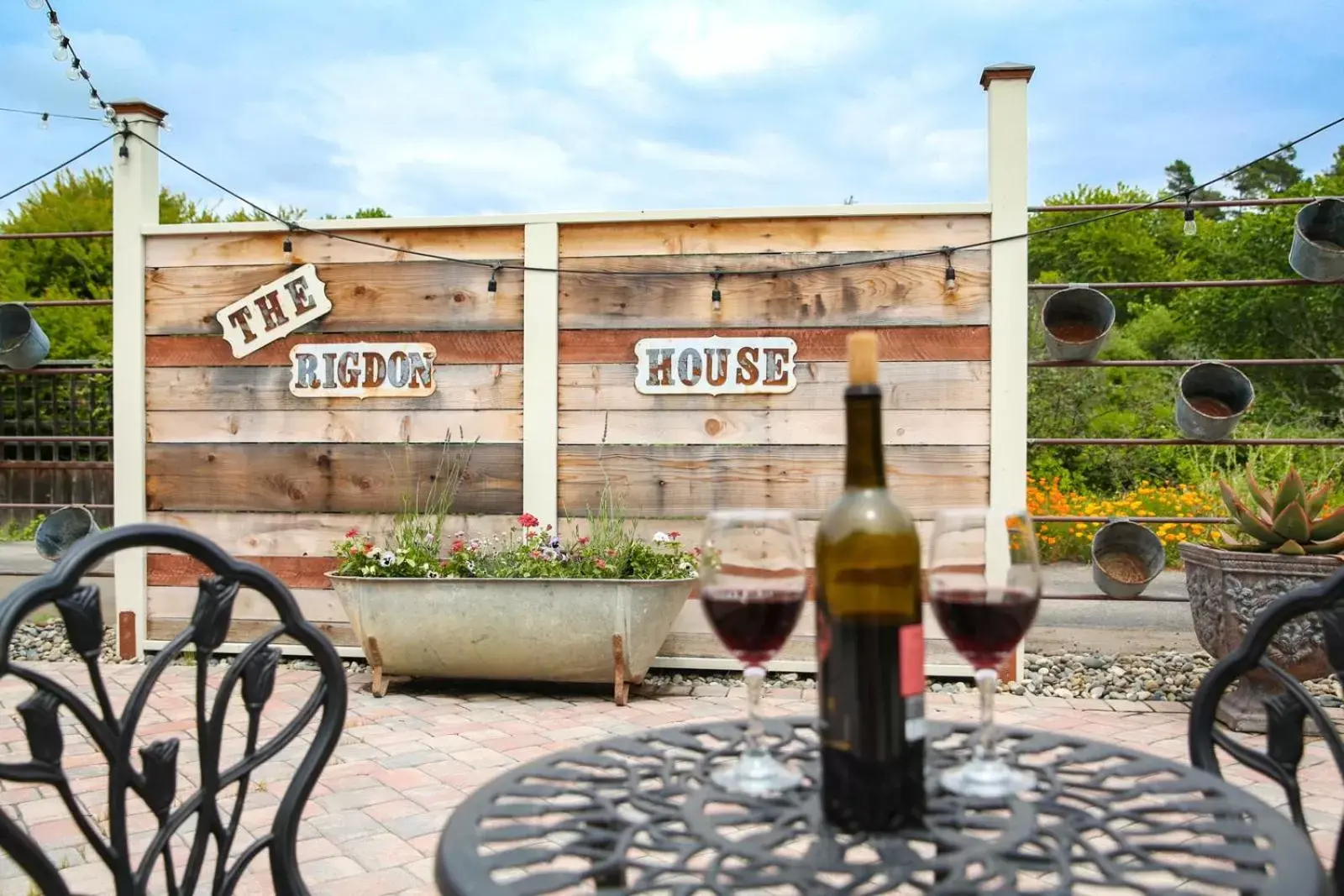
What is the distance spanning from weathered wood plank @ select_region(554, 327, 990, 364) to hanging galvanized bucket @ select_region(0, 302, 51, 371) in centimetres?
268

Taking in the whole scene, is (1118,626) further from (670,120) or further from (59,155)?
(59,155)

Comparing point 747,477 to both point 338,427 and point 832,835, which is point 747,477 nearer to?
point 338,427

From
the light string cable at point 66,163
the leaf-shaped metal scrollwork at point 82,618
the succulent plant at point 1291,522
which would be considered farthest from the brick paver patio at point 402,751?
the light string cable at point 66,163

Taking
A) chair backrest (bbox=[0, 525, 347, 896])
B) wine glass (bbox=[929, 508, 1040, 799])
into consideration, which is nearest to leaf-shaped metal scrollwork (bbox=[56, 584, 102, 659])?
chair backrest (bbox=[0, 525, 347, 896])

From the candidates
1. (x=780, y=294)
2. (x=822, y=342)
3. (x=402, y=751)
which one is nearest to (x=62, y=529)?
(x=402, y=751)

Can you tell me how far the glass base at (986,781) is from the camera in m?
0.95

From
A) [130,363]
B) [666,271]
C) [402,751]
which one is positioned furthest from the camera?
[130,363]

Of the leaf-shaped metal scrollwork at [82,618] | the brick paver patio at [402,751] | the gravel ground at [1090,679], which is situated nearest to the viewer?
the leaf-shaped metal scrollwork at [82,618]

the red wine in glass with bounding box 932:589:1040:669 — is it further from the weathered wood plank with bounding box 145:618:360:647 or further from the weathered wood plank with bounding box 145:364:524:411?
the weathered wood plank with bounding box 145:618:360:647

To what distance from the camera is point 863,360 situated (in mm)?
879

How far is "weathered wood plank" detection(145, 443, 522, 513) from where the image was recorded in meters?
4.48

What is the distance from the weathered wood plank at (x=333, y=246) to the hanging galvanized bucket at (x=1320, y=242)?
3218 mm

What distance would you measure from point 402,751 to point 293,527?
1662 millimetres

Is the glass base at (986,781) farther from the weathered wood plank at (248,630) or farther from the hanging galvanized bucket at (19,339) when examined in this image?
the hanging galvanized bucket at (19,339)
